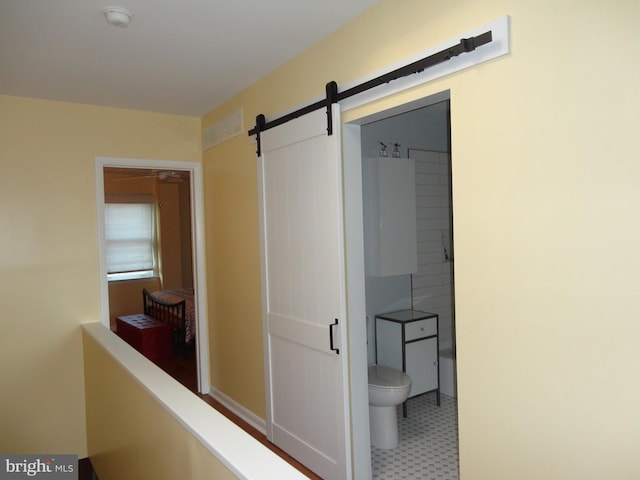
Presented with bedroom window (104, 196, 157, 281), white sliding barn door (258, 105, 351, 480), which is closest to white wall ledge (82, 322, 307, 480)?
white sliding barn door (258, 105, 351, 480)

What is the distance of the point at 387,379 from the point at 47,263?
2.66 metres

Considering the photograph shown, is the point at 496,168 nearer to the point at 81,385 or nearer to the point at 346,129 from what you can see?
the point at 346,129

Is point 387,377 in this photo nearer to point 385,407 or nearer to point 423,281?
point 385,407

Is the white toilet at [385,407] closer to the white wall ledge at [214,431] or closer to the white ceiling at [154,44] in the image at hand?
the white wall ledge at [214,431]

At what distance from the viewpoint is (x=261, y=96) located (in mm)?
3242

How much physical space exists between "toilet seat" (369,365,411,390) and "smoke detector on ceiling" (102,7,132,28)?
255 cm

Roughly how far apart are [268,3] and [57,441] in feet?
11.3

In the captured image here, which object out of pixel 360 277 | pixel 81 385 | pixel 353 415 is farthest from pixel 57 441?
pixel 360 277

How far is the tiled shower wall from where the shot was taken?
4.10 metres

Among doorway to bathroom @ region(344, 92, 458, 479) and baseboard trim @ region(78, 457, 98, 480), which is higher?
doorway to bathroom @ region(344, 92, 458, 479)

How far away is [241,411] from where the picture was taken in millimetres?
3730

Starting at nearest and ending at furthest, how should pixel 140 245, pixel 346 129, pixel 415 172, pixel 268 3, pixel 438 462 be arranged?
pixel 268 3
pixel 346 129
pixel 438 462
pixel 415 172
pixel 140 245

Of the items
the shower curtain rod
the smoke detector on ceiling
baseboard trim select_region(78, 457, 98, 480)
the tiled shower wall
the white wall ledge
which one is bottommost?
baseboard trim select_region(78, 457, 98, 480)

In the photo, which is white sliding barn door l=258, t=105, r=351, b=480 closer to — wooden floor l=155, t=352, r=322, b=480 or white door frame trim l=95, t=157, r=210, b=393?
wooden floor l=155, t=352, r=322, b=480
